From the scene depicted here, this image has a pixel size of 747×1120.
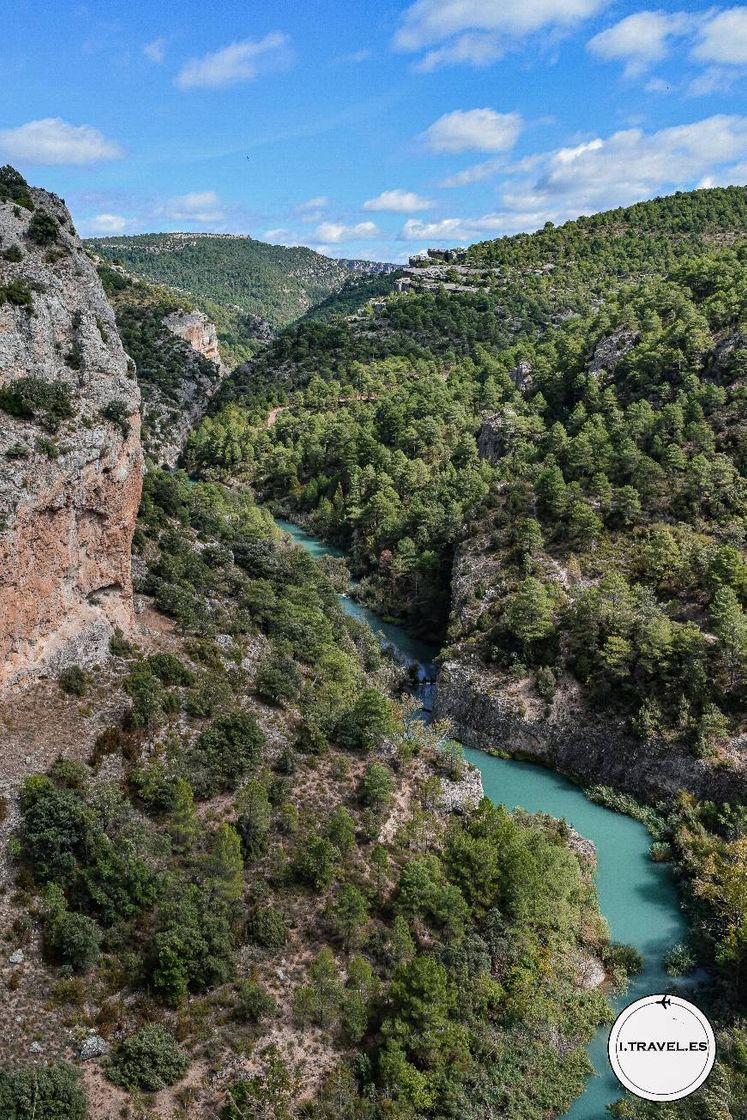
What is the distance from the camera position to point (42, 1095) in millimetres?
19859

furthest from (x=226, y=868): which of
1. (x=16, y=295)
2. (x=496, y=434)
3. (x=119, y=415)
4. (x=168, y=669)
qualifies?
(x=496, y=434)

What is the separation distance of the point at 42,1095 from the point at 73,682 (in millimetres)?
15703

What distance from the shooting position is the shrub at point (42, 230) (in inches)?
1626

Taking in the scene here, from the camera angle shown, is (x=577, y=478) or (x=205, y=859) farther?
(x=577, y=478)

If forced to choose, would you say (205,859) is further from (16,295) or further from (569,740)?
(16,295)

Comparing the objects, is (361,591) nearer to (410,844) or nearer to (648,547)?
(648,547)

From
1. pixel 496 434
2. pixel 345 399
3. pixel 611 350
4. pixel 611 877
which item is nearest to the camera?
pixel 611 877

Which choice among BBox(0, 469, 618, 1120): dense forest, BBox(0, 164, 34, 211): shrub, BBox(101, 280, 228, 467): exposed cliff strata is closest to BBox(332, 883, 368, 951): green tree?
BBox(0, 469, 618, 1120): dense forest

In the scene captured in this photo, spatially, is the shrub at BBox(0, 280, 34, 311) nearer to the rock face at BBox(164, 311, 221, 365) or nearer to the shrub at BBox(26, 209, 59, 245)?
the shrub at BBox(26, 209, 59, 245)

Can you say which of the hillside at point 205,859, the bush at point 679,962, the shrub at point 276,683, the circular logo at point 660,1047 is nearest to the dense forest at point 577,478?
the bush at point 679,962

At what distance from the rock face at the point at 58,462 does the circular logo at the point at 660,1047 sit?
2527cm

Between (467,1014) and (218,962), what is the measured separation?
31.0 ft

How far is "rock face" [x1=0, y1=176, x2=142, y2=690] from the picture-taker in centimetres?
3025

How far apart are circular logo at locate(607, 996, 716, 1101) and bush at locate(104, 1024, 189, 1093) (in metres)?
13.4
